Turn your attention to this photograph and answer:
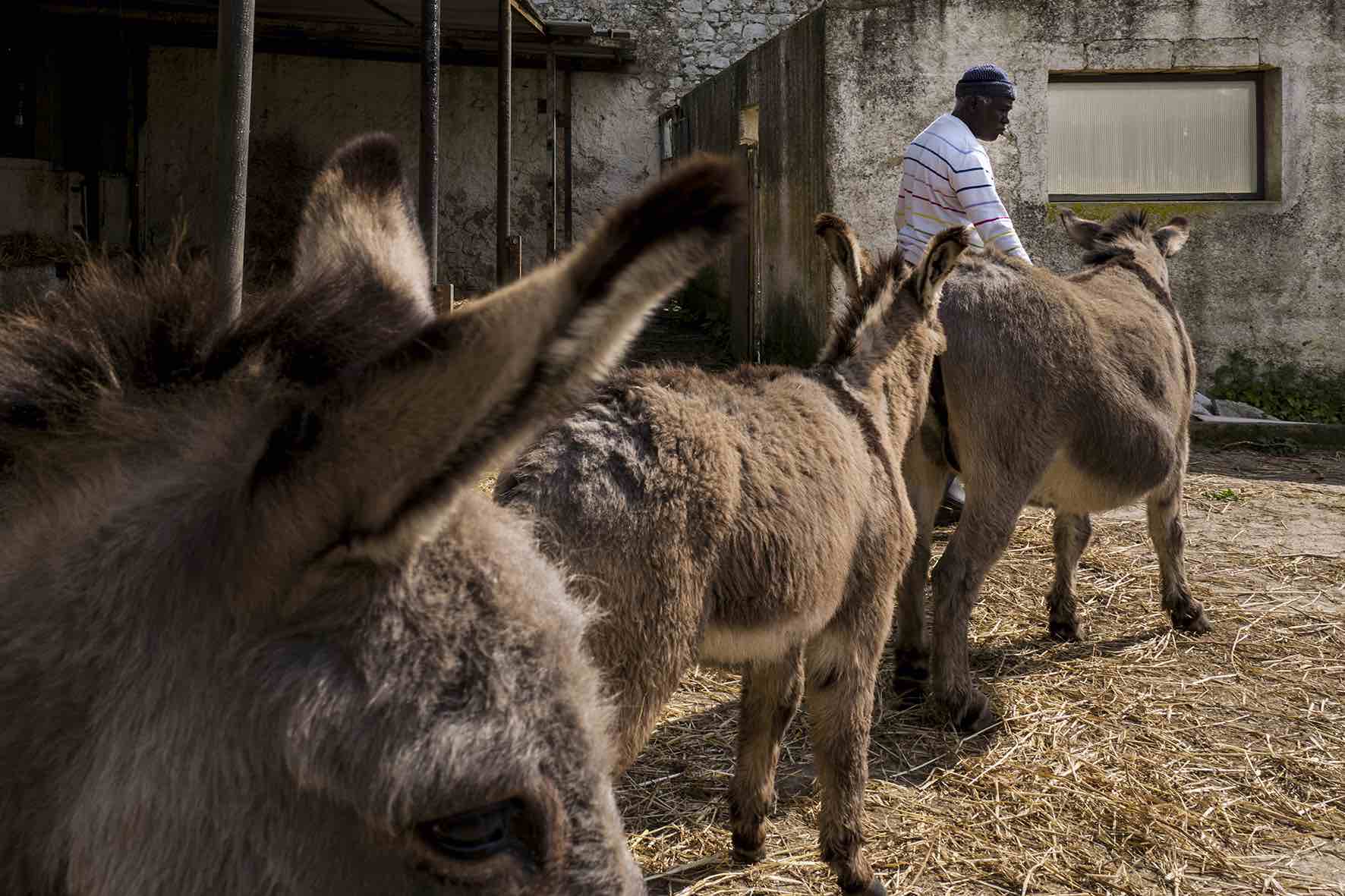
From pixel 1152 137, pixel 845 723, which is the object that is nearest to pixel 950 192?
pixel 845 723

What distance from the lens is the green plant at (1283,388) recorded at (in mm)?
9570

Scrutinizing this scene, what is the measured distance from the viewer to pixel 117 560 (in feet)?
3.60

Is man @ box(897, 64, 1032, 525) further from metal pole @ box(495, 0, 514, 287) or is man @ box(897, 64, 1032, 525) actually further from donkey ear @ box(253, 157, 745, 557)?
donkey ear @ box(253, 157, 745, 557)

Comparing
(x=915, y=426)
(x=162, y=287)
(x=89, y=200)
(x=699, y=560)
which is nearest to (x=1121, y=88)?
(x=915, y=426)

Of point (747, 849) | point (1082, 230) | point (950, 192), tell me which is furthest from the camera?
point (1082, 230)

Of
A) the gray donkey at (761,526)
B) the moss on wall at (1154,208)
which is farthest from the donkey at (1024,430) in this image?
the moss on wall at (1154,208)

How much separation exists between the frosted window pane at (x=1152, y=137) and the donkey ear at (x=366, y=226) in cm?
859

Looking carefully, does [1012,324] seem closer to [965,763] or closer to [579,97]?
[965,763]

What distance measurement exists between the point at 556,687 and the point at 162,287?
61cm

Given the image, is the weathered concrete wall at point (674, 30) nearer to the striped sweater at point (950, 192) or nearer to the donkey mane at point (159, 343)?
the striped sweater at point (950, 192)

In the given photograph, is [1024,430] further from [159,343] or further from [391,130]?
[391,130]

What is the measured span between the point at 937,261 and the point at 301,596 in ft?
10.4

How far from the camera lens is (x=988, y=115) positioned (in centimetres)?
539

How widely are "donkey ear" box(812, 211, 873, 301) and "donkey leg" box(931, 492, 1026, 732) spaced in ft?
3.45
